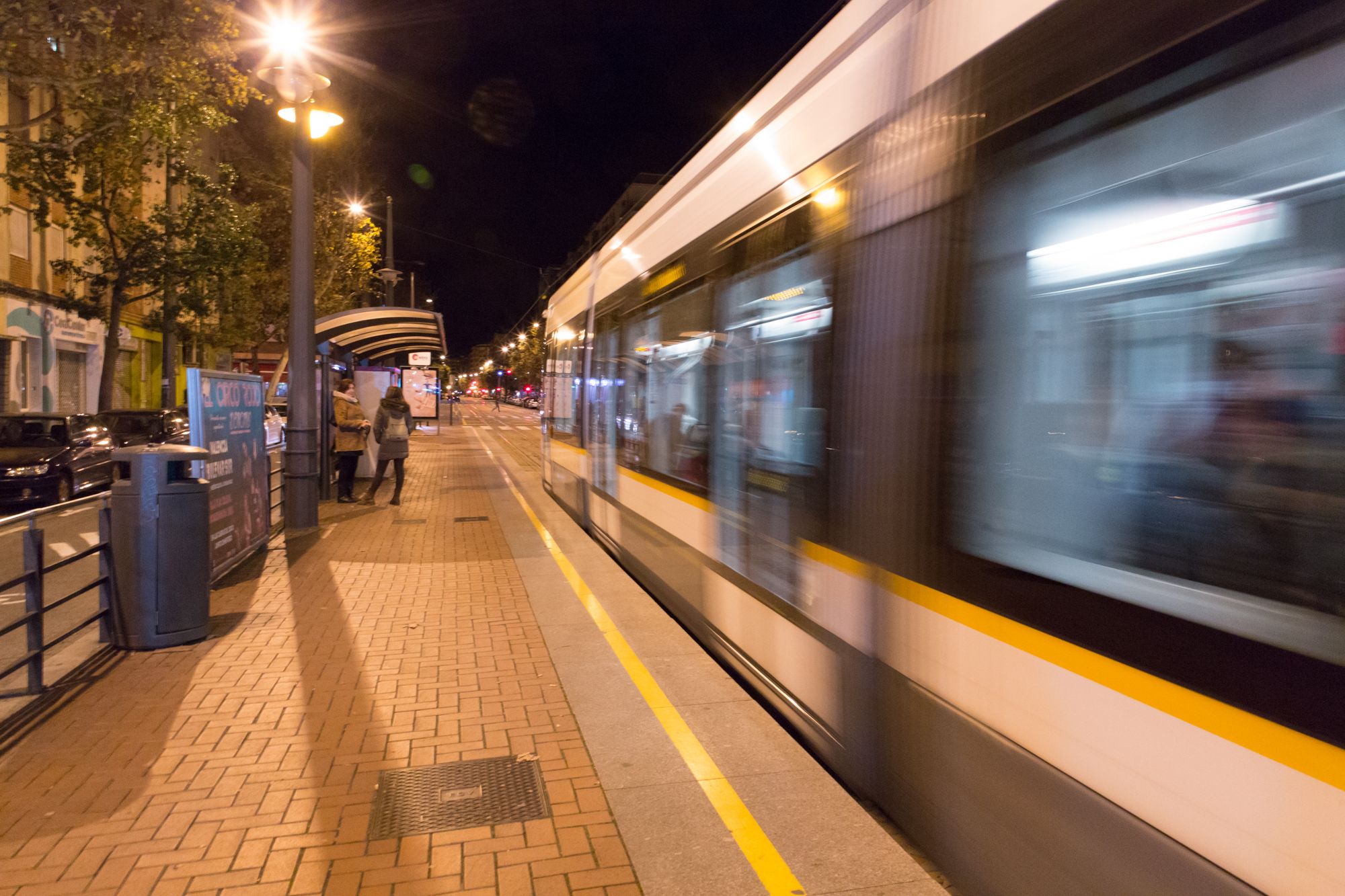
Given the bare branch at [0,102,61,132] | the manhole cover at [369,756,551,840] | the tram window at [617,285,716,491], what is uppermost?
the bare branch at [0,102,61,132]

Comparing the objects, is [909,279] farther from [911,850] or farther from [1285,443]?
[911,850]

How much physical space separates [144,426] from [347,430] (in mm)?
7711

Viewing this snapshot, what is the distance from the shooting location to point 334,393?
1375 centimetres

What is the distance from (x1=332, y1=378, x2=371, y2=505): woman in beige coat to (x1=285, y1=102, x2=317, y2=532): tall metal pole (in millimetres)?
1870

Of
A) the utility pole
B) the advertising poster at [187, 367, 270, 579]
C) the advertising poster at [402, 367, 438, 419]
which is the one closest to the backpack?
Result: the advertising poster at [187, 367, 270, 579]

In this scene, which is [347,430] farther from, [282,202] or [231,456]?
[282,202]

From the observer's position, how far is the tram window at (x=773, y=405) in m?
3.97

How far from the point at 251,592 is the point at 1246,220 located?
7.77 meters

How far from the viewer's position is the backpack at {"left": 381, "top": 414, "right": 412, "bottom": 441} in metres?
13.4

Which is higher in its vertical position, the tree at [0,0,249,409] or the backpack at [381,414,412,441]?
the tree at [0,0,249,409]

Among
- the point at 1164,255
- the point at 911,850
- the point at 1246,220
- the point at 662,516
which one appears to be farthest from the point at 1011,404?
the point at 662,516

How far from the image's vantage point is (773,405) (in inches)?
176

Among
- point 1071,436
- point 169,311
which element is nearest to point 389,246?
point 169,311

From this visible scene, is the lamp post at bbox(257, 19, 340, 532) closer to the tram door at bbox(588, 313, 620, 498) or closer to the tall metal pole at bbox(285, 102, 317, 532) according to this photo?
the tall metal pole at bbox(285, 102, 317, 532)
